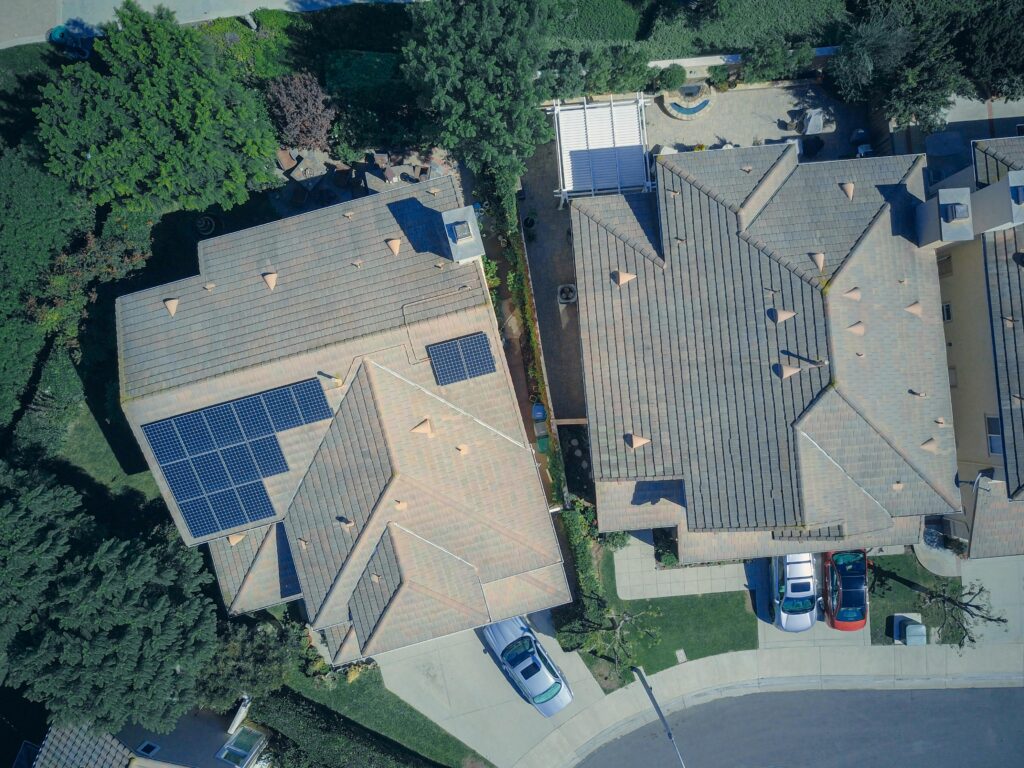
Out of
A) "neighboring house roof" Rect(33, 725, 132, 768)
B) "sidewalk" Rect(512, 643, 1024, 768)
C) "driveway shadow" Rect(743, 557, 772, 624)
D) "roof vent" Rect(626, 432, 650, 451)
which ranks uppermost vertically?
"roof vent" Rect(626, 432, 650, 451)

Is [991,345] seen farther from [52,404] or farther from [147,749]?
[52,404]

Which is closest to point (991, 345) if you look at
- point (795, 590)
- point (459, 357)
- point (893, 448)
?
point (893, 448)

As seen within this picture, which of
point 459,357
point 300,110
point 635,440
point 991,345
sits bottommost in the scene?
point 991,345

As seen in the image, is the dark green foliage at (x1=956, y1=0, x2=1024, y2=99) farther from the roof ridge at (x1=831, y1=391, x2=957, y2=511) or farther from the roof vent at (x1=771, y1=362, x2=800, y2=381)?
the roof vent at (x1=771, y1=362, x2=800, y2=381)

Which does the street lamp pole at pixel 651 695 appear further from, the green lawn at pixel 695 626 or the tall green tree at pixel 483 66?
the tall green tree at pixel 483 66

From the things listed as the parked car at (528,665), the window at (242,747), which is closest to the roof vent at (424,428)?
the parked car at (528,665)

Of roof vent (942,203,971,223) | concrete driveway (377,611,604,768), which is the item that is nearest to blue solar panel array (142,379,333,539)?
concrete driveway (377,611,604,768)

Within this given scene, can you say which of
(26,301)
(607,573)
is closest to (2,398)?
(26,301)
